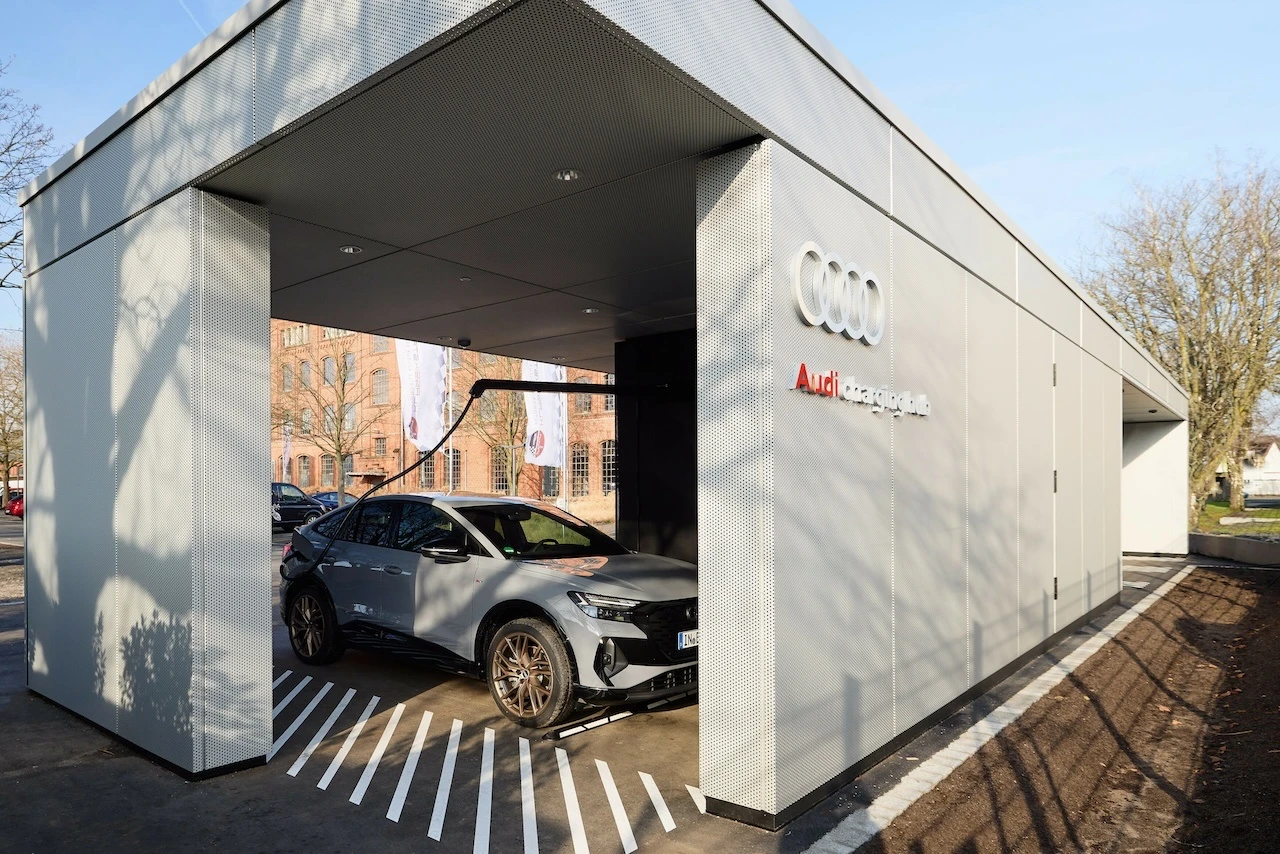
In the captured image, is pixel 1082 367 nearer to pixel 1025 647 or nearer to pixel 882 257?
pixel 1025 647

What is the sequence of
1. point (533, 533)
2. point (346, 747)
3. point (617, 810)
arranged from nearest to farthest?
1. point (617, 810)
2. point (346, 747)
3. point (533, 533)

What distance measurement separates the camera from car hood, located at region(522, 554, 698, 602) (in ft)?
19.9

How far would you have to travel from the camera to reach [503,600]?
20.8ft

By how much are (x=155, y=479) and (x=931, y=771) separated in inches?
201

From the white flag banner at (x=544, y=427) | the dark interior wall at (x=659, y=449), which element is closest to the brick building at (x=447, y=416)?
the white flag banner at (x=544, y=427)

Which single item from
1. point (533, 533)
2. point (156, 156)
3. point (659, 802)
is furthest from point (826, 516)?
point (156, 156)

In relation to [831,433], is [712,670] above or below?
below

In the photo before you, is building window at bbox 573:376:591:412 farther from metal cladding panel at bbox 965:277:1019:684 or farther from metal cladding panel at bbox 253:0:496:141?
metal cladding panel at bbox 253:0:496:141

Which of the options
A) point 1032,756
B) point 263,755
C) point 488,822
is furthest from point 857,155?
point 263,755

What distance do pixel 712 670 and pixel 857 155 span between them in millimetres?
3264

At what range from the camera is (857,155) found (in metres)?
5.50

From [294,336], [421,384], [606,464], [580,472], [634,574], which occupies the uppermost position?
[294,336]

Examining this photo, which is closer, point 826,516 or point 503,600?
point 826,516

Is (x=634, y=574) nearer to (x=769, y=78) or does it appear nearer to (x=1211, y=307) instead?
(x=769, y=78)
